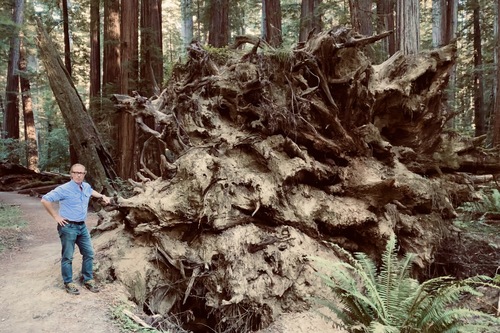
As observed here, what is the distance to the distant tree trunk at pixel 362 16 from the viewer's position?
351 inches

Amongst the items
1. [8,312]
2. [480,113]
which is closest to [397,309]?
[8,312]

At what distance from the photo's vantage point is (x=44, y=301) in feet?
13.6

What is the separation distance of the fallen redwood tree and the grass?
215 centimetres

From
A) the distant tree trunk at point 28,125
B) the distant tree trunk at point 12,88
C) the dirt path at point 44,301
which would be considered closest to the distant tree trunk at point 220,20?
the dirt path at point 44,301

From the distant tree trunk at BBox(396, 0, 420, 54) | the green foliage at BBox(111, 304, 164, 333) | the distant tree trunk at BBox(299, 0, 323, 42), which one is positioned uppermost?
the distant tree trunk at BBox(299, 0, 323, 42)

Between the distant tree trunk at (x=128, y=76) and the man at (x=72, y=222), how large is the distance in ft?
21.4

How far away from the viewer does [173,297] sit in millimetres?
5184

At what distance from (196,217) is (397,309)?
9.91 feet

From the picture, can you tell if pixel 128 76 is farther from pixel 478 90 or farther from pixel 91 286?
pixel 478 90

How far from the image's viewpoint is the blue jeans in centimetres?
422

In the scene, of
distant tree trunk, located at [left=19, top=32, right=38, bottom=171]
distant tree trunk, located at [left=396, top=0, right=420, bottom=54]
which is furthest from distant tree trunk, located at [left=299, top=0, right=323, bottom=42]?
distant tree trunk, located at [left=19, top=32, right=38, bottom=171]

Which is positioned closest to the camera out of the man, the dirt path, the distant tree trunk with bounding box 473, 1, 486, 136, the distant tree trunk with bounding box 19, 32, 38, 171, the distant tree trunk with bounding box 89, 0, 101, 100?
the dirt path

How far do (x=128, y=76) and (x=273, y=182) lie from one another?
7.35 metres

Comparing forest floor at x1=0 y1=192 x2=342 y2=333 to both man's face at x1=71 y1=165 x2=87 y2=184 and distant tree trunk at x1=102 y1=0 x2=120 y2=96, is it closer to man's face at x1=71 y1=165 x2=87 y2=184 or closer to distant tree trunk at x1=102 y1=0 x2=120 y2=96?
man's face at x1=71 y1=165 x2=87 y2=184
